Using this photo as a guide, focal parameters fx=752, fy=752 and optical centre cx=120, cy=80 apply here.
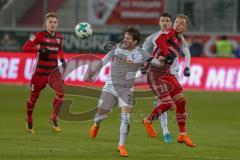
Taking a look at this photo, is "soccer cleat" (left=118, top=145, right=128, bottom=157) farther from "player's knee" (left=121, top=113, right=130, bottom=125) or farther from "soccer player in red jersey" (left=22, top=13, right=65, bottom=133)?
"soccer player in red jersey" (left=22, top=13, right=65, bottom=133)

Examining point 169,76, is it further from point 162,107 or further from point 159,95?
point 162,107

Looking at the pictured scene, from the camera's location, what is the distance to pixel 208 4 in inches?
1380

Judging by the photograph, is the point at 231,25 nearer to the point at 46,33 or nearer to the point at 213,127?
the point at 213,127

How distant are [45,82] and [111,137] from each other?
2033 millimetres

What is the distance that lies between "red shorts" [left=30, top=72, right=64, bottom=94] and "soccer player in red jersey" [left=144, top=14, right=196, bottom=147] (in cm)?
216

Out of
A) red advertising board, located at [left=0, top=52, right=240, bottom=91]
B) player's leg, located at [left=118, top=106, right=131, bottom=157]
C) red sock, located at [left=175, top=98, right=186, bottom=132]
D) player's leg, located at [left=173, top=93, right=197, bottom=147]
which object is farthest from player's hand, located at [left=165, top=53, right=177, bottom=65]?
red advertising board, located at [left=0, top=52, right=240, bottom=91]

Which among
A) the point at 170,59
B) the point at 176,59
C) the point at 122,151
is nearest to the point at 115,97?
the point at 122,151

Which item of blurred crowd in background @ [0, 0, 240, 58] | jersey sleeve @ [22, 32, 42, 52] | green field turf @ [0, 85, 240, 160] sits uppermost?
blurred crowd in background @ [0, 0, 240, 58]

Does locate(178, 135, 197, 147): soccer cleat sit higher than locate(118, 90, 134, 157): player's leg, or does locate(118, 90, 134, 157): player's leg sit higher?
locate(118, 90, 134, 157): player's leg

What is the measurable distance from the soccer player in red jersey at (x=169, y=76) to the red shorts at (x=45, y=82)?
2163mm

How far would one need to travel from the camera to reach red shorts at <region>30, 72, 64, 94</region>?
1596 centimetres

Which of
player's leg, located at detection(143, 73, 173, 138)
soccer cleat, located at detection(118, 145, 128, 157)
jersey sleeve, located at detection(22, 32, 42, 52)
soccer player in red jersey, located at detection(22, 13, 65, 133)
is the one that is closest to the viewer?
soccer cleat, located at detection(118, 145, 128, 157)

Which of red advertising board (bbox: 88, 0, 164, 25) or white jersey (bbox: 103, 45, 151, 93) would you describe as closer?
white jersey (bbox: 103, 45, 151, 93)

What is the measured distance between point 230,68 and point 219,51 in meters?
5.21
